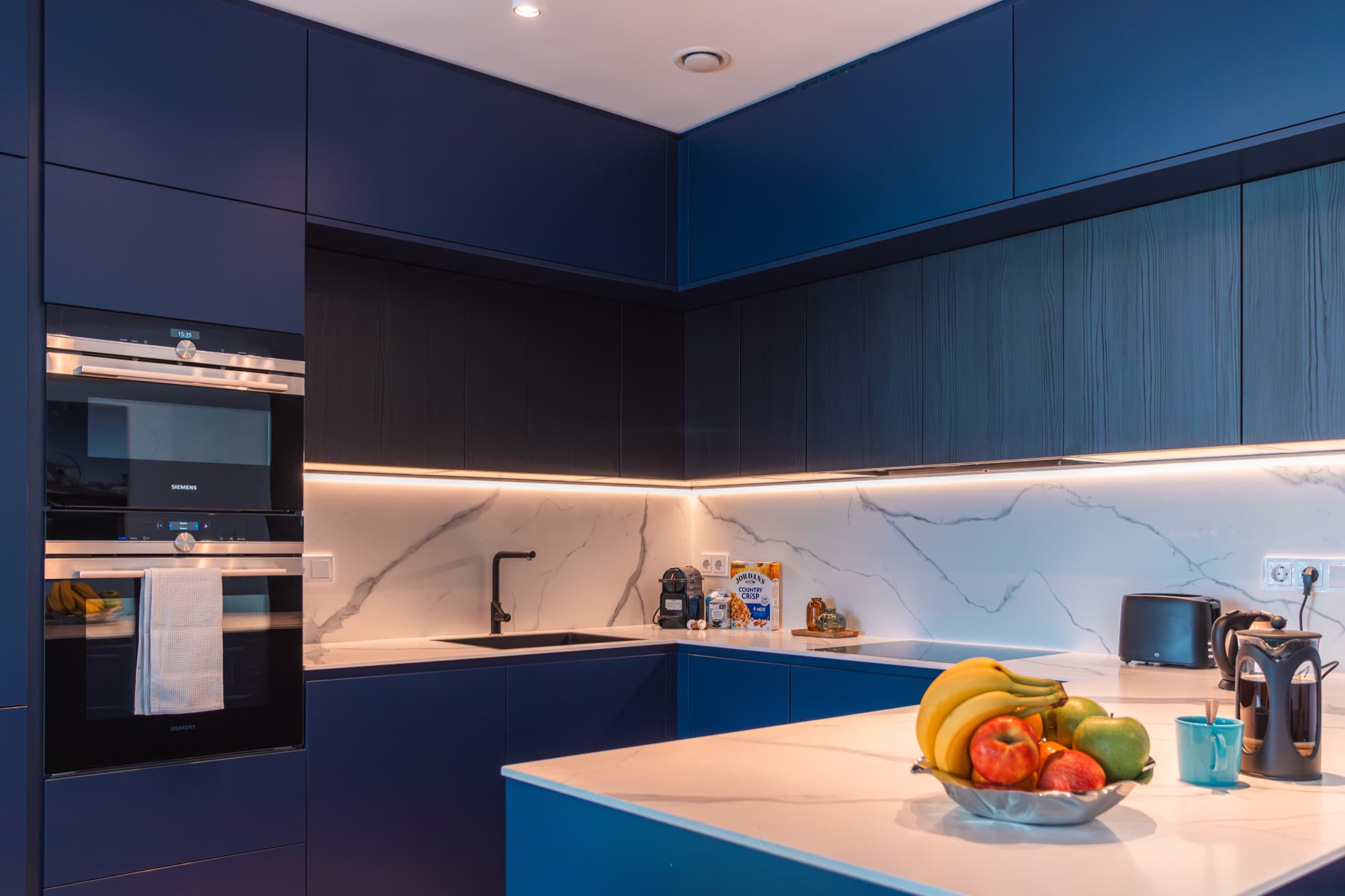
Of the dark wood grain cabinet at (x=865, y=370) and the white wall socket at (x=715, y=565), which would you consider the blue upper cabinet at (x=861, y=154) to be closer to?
the dark wood grain cabinet at (x=865, y=370)

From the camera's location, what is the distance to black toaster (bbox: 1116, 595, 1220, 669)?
8.98ft

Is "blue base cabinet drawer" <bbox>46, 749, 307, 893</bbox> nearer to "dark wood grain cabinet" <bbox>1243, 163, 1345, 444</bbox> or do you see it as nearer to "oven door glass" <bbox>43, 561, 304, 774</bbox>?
"oven door glass" <bbox>43, 561, 304, 774</bbox>

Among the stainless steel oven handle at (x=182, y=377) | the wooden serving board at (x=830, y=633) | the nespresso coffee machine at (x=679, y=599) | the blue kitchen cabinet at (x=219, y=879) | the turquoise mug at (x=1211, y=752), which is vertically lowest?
the blue kitchen cabinet at (x=219, y=879)

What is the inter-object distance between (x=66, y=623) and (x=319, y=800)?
30.6 inches

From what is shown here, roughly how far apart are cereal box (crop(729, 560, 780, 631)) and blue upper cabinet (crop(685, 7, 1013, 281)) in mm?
1131

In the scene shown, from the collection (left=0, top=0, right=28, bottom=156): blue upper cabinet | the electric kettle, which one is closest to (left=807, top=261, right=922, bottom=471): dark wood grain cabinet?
the electric kettle

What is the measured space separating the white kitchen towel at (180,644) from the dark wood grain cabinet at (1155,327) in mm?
2254

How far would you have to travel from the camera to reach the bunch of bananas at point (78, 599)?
249 cm

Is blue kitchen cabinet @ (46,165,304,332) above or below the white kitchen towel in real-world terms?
above

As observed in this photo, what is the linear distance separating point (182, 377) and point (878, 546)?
7.39 feet

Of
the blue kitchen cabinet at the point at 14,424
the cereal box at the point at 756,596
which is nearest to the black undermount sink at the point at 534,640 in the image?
the cereal box at the point at 756,596

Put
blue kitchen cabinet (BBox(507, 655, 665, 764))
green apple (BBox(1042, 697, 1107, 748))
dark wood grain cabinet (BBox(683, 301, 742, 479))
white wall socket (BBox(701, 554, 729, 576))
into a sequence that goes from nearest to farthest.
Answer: green apple (BBox(1042, 697, 1107, 748)), blue kitchen cabinet (BBox(507, 655, 665, 764)), dark wood grain cabinet (BBox(683, 301, 742, 479)), white wall socket (BBox(701, 554, 729, 576))

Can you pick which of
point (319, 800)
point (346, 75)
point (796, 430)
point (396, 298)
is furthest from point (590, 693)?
point (346, 75)

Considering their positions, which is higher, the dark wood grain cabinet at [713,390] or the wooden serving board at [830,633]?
the dark wood grain cabinet at [713,390]
